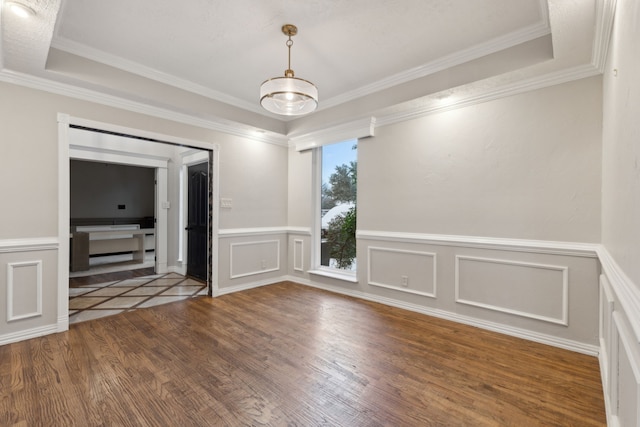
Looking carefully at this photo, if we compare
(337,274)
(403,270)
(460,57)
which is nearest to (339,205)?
(337,274)

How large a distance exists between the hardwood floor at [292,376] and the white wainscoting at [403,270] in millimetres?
460

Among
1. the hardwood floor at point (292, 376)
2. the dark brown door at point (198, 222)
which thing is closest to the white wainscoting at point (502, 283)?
the hardwood floor at point (292, 376)

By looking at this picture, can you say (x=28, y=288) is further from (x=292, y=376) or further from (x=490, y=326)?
(x=490, y=326)

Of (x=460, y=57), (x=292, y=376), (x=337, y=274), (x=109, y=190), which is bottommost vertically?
(x=292, y=376)

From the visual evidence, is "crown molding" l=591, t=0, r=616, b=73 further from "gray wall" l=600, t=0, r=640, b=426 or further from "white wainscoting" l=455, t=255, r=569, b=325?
"white wainscoting" l=455, t=255, r=569, b=325

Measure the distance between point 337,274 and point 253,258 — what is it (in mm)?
1394

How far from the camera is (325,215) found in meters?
4.93

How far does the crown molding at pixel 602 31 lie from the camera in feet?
5.57

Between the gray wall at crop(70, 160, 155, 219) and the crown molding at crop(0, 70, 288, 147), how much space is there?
569 cm

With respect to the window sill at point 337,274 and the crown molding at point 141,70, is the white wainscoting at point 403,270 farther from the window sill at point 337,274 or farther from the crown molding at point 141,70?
the crown molding at point 141,70

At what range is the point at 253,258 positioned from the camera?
476 centimetres

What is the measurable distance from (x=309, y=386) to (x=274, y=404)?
0.29 m

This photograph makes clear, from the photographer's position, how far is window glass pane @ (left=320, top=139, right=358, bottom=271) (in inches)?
180

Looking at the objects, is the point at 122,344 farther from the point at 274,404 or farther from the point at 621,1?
the point at 621,1
